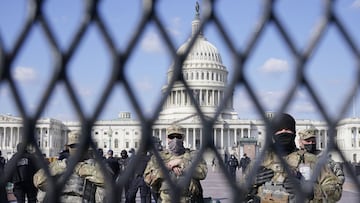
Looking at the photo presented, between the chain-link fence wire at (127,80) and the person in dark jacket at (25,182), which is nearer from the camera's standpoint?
the chain-link fence wire at (127,80)

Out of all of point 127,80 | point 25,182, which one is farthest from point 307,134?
point 127,80

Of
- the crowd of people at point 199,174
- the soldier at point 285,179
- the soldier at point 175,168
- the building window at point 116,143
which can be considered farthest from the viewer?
the building window at point 116,143

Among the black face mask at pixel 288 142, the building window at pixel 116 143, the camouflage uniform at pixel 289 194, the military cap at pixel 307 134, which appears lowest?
the building window at pixel 116 143

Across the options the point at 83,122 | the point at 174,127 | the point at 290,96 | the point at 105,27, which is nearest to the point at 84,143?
the point at 83,122

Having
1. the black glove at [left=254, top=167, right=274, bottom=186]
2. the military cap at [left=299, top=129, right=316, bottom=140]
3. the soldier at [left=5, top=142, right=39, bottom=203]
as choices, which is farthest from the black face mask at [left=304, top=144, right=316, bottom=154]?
the soldier at [left=5, top=142, right=39, bottom=203]

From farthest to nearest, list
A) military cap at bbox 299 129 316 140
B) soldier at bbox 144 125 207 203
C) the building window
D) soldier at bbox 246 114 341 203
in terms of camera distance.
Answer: the building window → military cap at bbox 299 129 316 140 → soldier at bbox 144 125 207 203 → soldier at bbox 246 114 341 203

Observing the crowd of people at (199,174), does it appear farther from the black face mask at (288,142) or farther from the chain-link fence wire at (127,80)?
the chain-link fence wire at (127,80)

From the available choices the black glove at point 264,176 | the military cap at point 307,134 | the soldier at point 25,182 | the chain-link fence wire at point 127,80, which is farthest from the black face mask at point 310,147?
the chain-link fence wire at point 127,80

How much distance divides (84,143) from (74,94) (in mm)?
135

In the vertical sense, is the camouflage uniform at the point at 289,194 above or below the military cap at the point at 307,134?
below

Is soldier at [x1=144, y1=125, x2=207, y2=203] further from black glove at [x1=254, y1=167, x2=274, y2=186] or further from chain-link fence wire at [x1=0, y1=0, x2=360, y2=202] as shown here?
chain-link fence wire at [x1=0, y1=0, x2=360, y2=202]

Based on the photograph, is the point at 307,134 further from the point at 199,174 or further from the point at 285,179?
the point at 285,179

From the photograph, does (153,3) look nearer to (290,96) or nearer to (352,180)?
(290,96)

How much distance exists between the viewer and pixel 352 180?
6.02 feet
